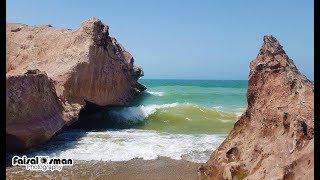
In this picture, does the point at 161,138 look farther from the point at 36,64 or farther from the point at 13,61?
the point at 13,61

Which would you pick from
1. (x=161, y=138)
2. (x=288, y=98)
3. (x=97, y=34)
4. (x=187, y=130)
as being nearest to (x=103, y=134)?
(x=161, y=138)

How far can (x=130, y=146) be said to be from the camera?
10.6 metres

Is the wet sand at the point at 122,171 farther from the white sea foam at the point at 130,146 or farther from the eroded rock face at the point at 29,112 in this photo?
the eroded rock face at the point at 29,112

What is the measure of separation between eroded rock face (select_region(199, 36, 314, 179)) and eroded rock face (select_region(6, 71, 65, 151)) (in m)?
4.41

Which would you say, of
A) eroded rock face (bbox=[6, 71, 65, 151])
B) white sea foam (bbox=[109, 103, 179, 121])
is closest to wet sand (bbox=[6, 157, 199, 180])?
eroded rock face (bbox=[6, 71, 65, 151])

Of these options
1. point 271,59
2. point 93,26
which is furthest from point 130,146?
point 93,26

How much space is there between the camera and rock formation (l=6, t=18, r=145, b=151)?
13.3m

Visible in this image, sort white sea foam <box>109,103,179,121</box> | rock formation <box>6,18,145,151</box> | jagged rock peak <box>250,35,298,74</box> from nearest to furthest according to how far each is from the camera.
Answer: jagged rock peak <box>250,35,298,74</box>, rock formation <box>6,18,145,151</box>, white sea foam <box>109,103,179,121</box>

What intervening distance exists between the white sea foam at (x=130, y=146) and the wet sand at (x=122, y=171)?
0.41 metres

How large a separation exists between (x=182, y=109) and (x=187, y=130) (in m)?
5.71

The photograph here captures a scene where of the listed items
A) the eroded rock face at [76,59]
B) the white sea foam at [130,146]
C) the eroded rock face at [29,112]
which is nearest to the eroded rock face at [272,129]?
the white sea foam at [130,146]

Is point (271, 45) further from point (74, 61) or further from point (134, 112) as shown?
point (134, 112)

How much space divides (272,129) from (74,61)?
9090 millimetres

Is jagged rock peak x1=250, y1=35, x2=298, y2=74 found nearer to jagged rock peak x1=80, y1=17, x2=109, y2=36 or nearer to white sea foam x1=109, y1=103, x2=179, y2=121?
jagged rock peak x1=80, y1=17, x2=109, y2=36
